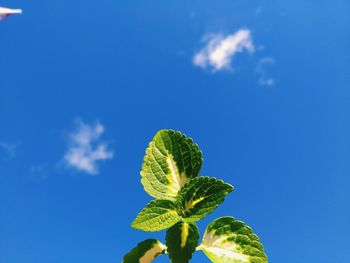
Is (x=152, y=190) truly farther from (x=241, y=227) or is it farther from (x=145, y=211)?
(x=241, y=227)

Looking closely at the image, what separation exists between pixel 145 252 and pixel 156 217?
0.08 meters

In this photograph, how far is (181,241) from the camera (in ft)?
2.78

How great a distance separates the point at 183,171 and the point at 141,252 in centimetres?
18

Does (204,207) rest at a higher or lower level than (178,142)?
lower

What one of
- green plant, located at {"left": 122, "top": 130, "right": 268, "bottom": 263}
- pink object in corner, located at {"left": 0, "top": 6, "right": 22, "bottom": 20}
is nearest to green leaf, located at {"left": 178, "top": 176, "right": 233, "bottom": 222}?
green plant, located at {"left": 122, "top": 130, "right": 268, "bottom": 263}

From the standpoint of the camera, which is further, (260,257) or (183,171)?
(183,171)

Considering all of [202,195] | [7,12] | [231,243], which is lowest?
[231,243]

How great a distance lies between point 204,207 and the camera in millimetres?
948

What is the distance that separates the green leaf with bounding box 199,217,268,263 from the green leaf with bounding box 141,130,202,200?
11 cm

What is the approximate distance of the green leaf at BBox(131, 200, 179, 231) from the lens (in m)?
0.90

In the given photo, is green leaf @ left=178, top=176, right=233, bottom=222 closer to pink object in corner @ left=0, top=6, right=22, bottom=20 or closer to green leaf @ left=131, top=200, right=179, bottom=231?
green leaf @ left=131, top=200, right=179, bottom=231

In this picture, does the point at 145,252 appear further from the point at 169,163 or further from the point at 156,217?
the point at 169,163

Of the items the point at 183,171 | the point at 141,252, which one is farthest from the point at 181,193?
the point at 141,252

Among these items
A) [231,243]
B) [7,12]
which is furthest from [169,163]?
[7,12]
